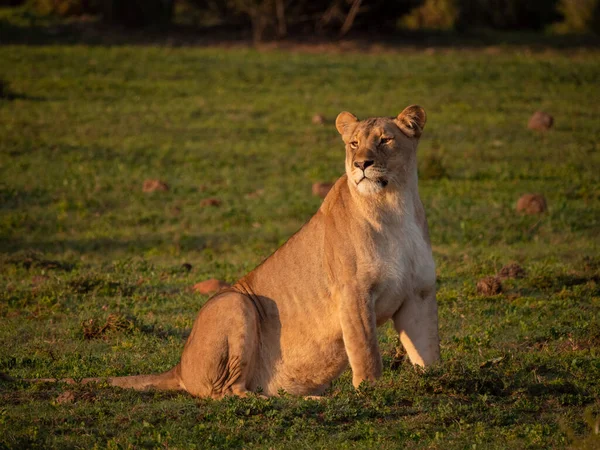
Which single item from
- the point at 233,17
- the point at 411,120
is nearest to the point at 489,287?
the point at 411,120

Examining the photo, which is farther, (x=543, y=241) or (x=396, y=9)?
(x=396, y=9)

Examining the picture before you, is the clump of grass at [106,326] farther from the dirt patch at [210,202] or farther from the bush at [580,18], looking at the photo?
the bush at [580,18]

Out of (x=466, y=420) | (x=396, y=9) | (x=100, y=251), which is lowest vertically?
(x=100, y=251)

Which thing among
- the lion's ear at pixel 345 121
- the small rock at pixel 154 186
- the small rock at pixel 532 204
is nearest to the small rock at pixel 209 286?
the lion's ear at pixel 345 121

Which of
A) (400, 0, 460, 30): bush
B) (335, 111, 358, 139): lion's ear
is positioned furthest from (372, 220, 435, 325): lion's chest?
(400, 0, 460, 30): bush

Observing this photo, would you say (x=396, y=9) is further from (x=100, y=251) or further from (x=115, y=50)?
(x=100, y=251)

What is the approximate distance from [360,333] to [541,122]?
1377 cm

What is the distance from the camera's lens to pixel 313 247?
265 inches

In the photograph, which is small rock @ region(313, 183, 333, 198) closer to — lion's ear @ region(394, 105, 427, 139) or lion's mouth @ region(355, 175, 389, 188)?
lion's ear @ region(394, 105, 427, 139)

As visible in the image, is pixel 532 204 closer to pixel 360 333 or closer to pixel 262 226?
pixel 262 226

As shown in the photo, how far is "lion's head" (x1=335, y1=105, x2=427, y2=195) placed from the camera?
6340mm

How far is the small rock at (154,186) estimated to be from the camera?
1562cm

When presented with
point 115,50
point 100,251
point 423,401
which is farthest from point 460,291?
point 115,50

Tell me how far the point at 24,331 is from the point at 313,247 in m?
3.79
